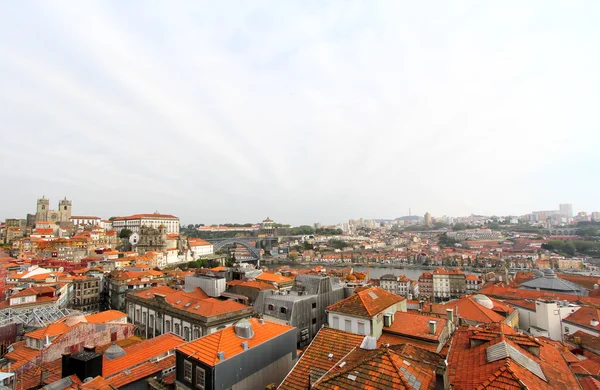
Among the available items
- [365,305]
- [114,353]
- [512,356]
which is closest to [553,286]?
[365,305]

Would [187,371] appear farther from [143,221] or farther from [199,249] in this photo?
[143,221]

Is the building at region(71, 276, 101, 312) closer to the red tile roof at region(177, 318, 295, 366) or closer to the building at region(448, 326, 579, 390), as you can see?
the red tile roof at region(177, 318, 295, 366)

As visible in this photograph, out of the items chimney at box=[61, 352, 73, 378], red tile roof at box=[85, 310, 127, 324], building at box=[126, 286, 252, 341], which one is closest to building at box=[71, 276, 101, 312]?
building at box=[126, 286, 252, 341]

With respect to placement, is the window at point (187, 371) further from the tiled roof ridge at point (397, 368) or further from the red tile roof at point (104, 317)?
the red tile roof at point (104, 317)

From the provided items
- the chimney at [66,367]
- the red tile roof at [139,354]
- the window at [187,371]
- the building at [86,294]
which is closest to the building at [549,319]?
the window at [187,371]

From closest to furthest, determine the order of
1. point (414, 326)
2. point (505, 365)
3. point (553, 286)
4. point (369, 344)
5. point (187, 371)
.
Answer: point (505, 365), point (369, 344), point (187, 371), point (414, 326), point (553, 286)

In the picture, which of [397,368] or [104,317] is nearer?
[397,368]
